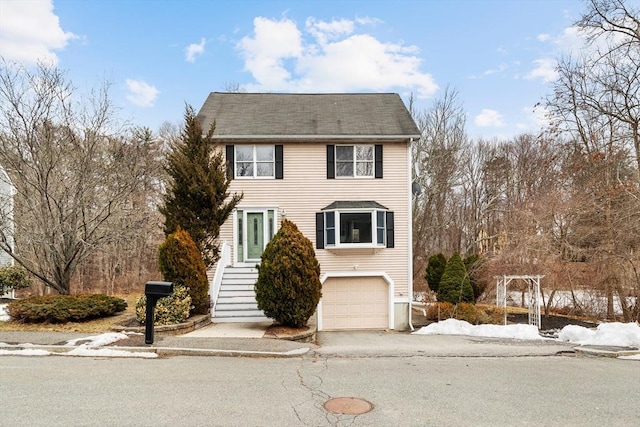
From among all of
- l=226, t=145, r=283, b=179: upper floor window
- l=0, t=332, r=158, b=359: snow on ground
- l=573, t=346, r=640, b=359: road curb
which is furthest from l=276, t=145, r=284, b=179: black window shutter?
l=573, t=346, r=640, b=359: road curb

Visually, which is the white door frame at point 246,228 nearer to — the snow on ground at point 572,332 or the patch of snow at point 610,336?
the snow on ground at point 572,332

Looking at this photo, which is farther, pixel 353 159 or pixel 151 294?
pixel 353 159

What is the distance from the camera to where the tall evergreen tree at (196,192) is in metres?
11.0

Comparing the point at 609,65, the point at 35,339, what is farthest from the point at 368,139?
the point at 35,339

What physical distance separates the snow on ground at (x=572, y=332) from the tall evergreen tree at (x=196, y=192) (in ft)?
23.2

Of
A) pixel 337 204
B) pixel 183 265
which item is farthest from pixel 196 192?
pixel 337 204

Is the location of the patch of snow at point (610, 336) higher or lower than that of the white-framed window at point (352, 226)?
lower

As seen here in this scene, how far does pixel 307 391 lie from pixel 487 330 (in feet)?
26.0

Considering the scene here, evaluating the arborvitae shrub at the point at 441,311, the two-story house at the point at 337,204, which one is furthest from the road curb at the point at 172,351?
the arborvitae shrub at the point at 441,311

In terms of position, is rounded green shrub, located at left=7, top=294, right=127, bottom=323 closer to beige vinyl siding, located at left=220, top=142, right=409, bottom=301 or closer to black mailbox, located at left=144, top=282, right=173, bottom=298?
black mailbox, located at left=144, top=282, right=173, bottom=298

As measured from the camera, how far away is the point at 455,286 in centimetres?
1534

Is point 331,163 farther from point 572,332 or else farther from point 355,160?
point 572,332

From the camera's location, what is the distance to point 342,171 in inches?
560

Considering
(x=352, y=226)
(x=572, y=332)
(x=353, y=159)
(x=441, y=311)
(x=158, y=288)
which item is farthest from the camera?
(x=441, y=311)
